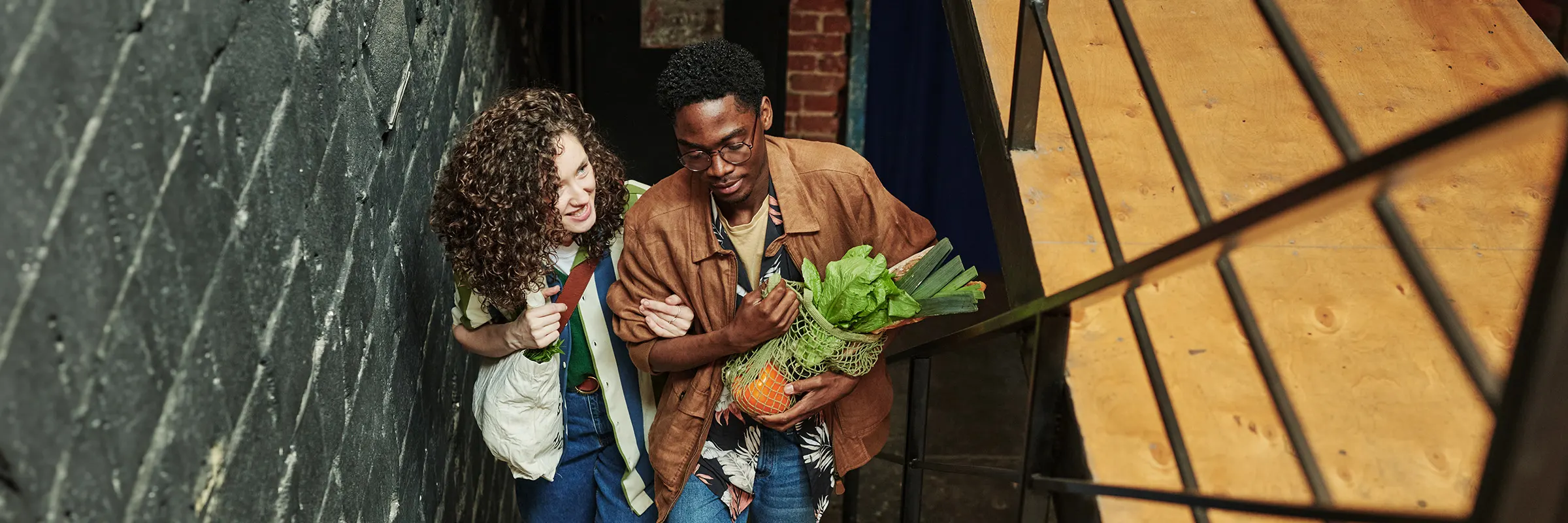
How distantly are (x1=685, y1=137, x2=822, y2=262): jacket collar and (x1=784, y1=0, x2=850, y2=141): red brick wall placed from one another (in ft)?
11.2

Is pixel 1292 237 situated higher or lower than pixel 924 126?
higher

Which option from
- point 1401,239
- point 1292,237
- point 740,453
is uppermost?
point 1401,239

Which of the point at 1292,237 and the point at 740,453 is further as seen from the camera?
the point at 740,453

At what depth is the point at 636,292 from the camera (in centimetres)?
231

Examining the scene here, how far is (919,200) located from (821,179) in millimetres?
3689

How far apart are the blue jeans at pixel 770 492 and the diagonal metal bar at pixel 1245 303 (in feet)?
3.28

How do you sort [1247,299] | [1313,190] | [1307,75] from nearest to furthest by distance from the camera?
[1313,190] → [1307,75] → [1247,299]

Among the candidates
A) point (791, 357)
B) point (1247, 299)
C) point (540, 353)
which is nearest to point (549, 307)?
point (540, 353)

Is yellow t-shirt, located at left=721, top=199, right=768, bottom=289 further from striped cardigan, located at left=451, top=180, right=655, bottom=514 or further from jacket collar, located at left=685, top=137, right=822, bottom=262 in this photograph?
striped cardigan, located at left=451, top=180, right=655, bottom=514

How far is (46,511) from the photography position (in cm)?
119

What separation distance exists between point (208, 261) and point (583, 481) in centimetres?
119

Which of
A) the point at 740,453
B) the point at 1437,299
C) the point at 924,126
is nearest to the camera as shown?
the point at 1437,299

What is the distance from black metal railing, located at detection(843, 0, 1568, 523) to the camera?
810mm

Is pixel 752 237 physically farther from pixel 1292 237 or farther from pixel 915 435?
pixel 915 435
